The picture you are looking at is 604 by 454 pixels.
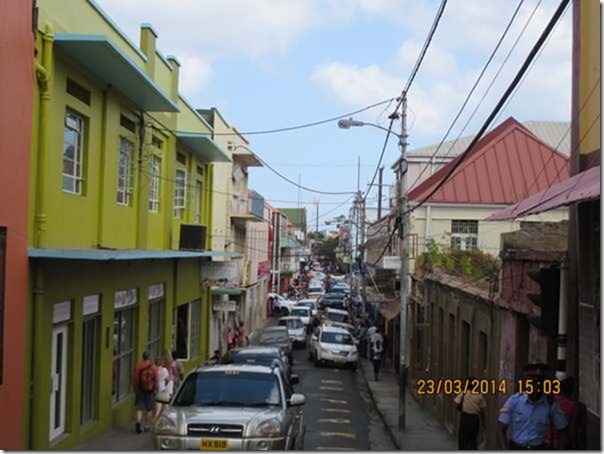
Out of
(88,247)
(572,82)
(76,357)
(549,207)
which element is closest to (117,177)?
(88,247)

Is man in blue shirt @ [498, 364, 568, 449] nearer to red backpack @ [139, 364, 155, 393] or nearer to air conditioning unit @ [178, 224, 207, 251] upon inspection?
red backpack @ [139, 364, 155, 393]

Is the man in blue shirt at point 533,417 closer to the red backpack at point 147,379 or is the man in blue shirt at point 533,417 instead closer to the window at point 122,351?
the red backpack at point 147,379

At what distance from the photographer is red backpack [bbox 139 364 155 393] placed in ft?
53.6

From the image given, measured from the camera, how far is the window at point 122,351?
60.2 ft

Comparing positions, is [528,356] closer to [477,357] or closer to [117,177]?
[477,357]

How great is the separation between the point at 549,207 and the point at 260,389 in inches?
207

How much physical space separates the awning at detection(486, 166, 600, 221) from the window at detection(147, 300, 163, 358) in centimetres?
1333

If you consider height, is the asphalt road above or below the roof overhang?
below

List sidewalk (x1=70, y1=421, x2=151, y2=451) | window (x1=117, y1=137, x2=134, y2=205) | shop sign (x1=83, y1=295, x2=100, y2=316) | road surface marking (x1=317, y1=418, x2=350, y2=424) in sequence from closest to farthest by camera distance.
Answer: sidewalk (x1=70, y1=421, x2=151, y2=451) < shop sign (x1=83, y1=295, x2=100, y2=316) < window (x1=117, y1=137, x2=134, y2=205) < road surface marking (x1=317, y1=418, x2=350, y2=424)

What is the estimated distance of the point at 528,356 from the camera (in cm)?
1434

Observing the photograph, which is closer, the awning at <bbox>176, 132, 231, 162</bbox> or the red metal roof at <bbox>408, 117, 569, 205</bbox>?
the awning at <bbox>176, 132, 231, 162</bbox>

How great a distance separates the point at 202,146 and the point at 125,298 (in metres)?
7.76

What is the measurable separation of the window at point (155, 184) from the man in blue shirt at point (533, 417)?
43.9 feet

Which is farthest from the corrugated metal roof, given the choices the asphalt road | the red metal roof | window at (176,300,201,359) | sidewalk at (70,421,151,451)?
sidewalk at (70,421,151,451)
